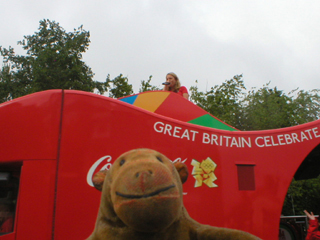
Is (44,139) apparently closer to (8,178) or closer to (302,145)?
(8,178)

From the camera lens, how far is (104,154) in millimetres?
3268

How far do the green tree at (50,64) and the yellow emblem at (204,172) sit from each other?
15.7 m

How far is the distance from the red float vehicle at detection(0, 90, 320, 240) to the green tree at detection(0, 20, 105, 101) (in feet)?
49.9

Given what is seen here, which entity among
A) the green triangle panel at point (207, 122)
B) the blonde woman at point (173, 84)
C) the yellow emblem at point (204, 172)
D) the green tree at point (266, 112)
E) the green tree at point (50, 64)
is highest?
the green tree at point (50, 64)

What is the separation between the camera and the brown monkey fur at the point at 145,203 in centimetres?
169

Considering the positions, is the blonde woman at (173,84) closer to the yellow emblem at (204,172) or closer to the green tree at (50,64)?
the yellow emblem at (204,172)

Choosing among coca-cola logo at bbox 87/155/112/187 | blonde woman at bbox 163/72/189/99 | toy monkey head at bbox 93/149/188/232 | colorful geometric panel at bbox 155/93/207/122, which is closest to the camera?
toy monkey head at bbox 93/149/188/232

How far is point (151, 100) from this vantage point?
14.0ft

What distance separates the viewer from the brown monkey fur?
1.69 meters

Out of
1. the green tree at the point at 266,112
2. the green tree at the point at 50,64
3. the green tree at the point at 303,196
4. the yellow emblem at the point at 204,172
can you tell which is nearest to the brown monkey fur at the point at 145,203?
the yellow emblem at the point at 204,172

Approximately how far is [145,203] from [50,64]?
18.4m

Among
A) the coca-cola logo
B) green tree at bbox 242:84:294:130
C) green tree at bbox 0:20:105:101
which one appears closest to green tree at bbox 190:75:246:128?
green tree at bbox 242:84:294:130

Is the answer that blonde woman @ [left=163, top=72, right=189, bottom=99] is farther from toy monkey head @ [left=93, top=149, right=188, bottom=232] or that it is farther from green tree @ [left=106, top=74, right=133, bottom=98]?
green tree @ [left=106, top=74, right=133, bottom=98]

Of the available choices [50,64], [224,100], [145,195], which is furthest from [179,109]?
[50,64]
